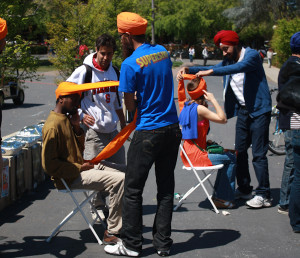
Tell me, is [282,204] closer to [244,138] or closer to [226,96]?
[244,138]

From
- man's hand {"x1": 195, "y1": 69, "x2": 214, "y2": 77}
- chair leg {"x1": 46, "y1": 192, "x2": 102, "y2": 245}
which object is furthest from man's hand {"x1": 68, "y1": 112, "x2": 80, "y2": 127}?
man's hand {"x1": 195, "y1": 69, "x2": 214, "y2": 77}

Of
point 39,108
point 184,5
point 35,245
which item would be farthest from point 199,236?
point 184,5

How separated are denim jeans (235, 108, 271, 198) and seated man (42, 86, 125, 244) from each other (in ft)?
6.90

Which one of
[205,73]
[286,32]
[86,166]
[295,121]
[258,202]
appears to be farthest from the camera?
[286,32]

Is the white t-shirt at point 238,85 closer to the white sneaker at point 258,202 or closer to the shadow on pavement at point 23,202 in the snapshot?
the white sneaker at point 258,202

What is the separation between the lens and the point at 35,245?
4.86 metres

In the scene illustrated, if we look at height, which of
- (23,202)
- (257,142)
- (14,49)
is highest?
(14,49)

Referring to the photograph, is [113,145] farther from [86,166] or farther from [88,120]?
[88,120]

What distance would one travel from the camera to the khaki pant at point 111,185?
466 centimetres

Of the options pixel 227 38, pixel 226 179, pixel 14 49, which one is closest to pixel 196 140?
pixel 226 179

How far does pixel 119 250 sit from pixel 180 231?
0.95m

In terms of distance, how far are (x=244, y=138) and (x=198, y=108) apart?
89 cm

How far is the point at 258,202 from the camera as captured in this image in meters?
5.96

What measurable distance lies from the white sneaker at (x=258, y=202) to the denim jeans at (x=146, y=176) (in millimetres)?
1762
